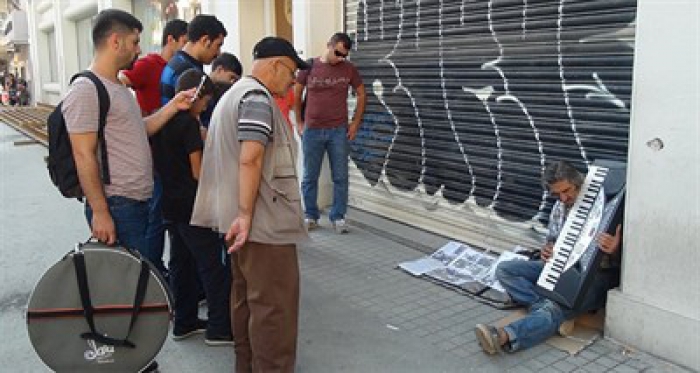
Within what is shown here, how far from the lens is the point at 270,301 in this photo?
9.39 ft

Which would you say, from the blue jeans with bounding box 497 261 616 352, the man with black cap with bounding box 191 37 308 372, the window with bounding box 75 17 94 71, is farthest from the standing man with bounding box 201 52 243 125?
the window with bounding box 75 17 94 71

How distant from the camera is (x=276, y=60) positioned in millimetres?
2861

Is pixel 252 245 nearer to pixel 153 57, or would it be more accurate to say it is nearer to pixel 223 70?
pixel 223 70

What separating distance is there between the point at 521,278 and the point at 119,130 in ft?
8.34

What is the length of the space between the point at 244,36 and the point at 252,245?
5.31 metres

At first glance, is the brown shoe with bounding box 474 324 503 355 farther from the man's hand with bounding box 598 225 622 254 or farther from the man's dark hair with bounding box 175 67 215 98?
the man's dark hair with bounding box 175 67 215 98

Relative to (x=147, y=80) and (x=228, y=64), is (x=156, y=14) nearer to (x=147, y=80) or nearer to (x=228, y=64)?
(x=147, y=80)

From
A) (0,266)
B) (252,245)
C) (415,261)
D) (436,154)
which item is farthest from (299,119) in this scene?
(252,245)

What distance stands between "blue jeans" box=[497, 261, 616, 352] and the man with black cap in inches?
50.4

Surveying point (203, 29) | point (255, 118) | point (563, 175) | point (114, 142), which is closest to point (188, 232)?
point (114, 142)

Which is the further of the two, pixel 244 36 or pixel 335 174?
pixel 244 36

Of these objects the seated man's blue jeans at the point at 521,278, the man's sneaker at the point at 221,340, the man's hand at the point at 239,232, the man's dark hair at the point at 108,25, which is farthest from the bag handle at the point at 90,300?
the seated man's blue jeans at the point at 521,278

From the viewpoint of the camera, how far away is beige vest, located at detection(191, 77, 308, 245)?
2.80 metres

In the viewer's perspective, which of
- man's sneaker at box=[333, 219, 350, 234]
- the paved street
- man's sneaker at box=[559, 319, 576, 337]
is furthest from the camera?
man's sneaker at box=[333, 219, 350, 234]
